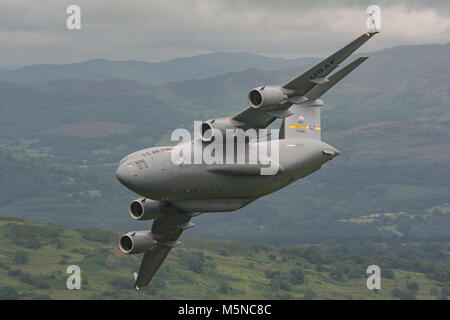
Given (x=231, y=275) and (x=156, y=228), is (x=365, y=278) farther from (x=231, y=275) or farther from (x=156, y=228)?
(x=156, y=228)

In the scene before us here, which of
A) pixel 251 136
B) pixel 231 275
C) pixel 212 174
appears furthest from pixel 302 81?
pixel 231 275

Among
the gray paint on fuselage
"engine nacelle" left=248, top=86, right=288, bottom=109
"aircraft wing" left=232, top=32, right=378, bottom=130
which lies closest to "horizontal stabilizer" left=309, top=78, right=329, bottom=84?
"aircraft wing" left=232, top=32, right=378, bottom=130

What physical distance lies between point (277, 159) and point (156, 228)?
39.3 feet

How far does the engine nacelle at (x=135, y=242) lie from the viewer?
54.3 metres

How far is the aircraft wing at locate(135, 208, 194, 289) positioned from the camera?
5491 centimetres

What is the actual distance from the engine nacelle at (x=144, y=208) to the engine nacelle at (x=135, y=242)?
2569 millimetres

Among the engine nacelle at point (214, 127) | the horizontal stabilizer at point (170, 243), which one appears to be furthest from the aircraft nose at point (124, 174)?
the horizontal stabilizer at point (170, 243)

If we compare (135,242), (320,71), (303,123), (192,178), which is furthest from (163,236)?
(320,71)

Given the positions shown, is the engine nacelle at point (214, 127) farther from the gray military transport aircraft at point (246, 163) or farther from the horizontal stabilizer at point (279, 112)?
the horizontal stabilizer at point (279, 112)

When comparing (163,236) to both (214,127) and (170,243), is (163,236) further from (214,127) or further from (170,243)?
(214,127)

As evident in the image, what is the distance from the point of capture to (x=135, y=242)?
5441 cm

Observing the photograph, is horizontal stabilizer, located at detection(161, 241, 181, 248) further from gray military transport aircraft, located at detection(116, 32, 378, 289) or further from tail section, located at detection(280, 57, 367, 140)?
tail section, located at detection(280, 57, 367, 140)

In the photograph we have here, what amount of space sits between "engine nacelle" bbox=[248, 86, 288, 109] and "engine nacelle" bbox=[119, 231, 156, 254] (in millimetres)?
16358
